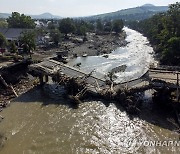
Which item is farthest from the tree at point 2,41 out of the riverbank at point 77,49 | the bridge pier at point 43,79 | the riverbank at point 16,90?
the bridge pier at point 43,79

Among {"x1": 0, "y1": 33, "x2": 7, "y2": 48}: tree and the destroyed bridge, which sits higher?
{"x1": 0, "y1": 33, "x2": 7, "y2": 48}: tree

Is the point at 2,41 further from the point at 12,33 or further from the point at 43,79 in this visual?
the point at 43,79

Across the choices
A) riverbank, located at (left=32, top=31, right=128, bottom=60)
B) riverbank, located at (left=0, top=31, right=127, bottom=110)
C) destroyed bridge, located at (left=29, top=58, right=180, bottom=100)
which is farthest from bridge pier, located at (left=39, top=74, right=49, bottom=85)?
riverbank, located at (left=32, top=31, right=128, bottom=60)

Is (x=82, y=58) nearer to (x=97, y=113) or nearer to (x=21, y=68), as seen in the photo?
(x=21, y=68)

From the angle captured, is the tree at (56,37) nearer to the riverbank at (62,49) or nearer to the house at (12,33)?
the riverbank at (62,49)

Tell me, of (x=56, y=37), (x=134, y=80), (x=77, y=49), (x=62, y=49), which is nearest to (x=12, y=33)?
(x=56, y=37)

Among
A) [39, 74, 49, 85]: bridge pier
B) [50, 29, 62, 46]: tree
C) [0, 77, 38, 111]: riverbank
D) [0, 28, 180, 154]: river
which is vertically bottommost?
[0, 28, 180, 154]: river

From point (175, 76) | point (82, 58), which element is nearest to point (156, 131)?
point (175, 76)

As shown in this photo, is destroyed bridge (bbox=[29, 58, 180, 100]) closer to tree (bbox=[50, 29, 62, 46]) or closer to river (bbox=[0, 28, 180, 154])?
river (bbox=[0, 28, 180, 154])
